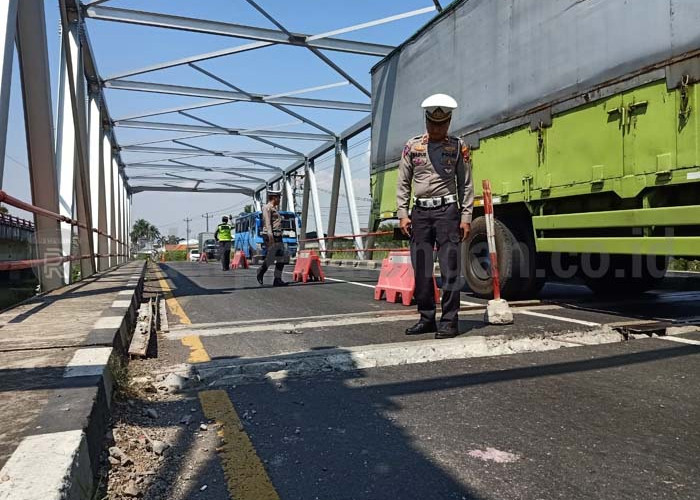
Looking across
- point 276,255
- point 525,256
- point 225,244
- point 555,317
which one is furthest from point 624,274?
point 225,244

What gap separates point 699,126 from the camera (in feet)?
13.9

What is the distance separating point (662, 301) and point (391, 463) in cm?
576

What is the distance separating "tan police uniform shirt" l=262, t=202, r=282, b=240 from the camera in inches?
394

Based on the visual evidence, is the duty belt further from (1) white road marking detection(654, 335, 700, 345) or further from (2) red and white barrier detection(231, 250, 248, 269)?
(2) red and white barrier detection(231, 250, 248, 269)

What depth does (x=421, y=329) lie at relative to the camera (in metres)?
4.65

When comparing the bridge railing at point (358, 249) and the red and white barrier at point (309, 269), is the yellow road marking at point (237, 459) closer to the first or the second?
the red and white barrier at point (309, 269)

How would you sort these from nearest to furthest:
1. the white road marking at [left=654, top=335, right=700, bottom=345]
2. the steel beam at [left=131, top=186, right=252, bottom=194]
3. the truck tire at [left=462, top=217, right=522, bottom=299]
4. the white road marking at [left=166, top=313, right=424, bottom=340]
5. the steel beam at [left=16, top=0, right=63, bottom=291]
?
the white road marking at [left=654, top=335, right=700, bottom=345] → the white road marking at [left=166, top=313, right=424, bottom=340] → the truck tire at [left=462, top=217, right=522, bottom=299] → the steel beam at [left=16, top=0, right=63, bottom=291] → the steel beam at [left=131, top=186, right=252, bottom=194]

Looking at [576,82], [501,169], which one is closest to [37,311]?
[501,169]

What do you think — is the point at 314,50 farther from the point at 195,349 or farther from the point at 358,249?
the point at 195,349

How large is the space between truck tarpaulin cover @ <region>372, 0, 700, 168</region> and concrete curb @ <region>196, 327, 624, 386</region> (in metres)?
2.44

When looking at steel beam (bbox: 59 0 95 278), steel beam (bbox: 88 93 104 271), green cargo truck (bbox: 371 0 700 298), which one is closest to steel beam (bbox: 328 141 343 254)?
steel beam (bbox: 88 93 104 271)

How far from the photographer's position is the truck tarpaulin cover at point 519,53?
4633 mm

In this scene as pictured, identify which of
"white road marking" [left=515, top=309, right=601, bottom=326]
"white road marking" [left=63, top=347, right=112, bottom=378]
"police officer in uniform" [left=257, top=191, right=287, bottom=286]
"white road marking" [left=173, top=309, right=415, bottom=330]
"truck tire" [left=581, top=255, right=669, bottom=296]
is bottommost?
"white road marking" [left=173, top=309, right=415, bottom=330]

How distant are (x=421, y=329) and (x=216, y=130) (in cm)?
2187
